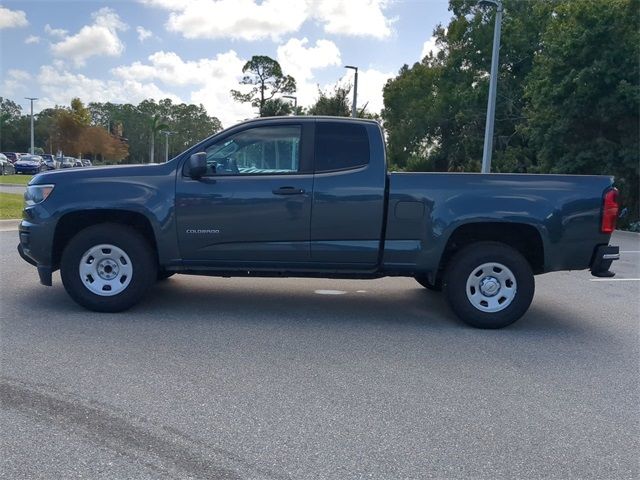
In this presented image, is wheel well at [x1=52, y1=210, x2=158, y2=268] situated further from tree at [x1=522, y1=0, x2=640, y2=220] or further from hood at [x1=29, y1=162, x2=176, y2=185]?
tree at [x1=522, y1=0, x2=640, y2=220]

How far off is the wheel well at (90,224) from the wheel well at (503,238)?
308 centimetres

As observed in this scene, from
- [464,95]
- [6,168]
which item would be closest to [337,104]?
[464,95]

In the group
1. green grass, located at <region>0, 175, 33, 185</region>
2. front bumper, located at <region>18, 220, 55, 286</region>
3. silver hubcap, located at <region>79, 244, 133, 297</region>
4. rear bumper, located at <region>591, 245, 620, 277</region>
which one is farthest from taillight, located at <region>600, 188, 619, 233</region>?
green grass, located at <region>0, 175, 33, 185</region>

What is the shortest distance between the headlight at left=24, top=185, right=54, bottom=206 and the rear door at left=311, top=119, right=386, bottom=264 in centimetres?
270

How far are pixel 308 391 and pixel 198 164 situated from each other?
263 cm

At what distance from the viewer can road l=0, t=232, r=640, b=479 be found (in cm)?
324

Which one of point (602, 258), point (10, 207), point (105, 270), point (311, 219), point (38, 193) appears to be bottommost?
point (10, 207)

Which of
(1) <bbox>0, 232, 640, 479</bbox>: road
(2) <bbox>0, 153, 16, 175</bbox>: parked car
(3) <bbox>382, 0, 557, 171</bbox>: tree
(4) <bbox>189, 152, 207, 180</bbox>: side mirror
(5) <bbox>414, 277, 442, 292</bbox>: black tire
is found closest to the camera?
(1) <bbox>0, 232, 640, 479</bbox>: road

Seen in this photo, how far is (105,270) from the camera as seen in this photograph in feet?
19.9

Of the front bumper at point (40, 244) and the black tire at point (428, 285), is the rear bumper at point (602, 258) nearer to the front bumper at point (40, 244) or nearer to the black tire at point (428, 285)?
the black tire at point (428, 285)

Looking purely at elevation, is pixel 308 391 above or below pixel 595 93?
below

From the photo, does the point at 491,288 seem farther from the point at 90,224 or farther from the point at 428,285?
the point at 90,224

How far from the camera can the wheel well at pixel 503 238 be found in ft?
19.5

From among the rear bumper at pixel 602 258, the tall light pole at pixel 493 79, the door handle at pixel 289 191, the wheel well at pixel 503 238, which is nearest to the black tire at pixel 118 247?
the door handle at pixel 289 191
